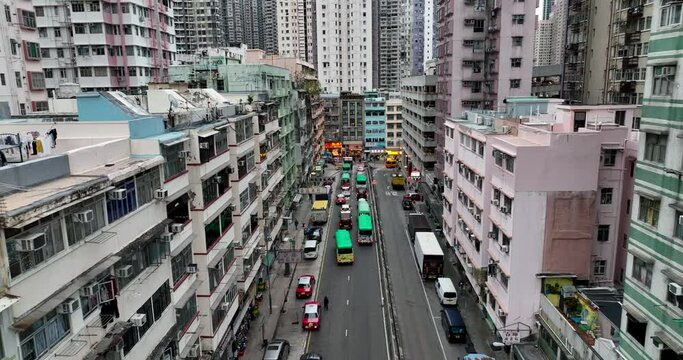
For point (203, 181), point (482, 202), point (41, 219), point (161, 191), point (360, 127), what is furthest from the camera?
point (360, 127)

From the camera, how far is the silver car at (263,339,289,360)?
31.0m

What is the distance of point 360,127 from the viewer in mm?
117625

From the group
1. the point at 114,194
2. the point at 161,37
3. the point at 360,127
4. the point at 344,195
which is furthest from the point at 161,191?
the point at 360,127

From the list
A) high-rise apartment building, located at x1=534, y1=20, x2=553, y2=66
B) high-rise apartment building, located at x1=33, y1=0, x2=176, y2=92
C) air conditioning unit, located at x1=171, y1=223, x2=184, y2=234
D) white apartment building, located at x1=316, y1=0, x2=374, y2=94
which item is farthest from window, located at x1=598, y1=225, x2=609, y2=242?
high-rise apartment building, located at x1=534, y1=20, x2=553, y2=66

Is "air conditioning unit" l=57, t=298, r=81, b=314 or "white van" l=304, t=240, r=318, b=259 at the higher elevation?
"air conditioning unit" l=57, t=298, r=81, b=314

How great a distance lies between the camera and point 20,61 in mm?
38844

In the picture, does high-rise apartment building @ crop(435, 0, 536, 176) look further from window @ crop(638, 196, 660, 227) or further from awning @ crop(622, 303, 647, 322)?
awning @ crop(622, 303, 647, 322)

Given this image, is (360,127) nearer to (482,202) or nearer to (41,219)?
(482,202)

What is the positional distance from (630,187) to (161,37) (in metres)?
54.1

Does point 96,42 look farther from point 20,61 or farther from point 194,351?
point 194,351

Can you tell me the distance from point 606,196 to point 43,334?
2963 cm

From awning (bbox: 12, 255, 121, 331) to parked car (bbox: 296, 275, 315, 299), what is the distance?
88.4 ft

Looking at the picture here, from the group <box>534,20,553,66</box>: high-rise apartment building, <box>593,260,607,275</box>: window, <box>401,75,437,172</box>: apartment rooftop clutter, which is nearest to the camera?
<box>593,260,607,275</box>: window

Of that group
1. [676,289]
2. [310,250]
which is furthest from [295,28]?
[676,289]
